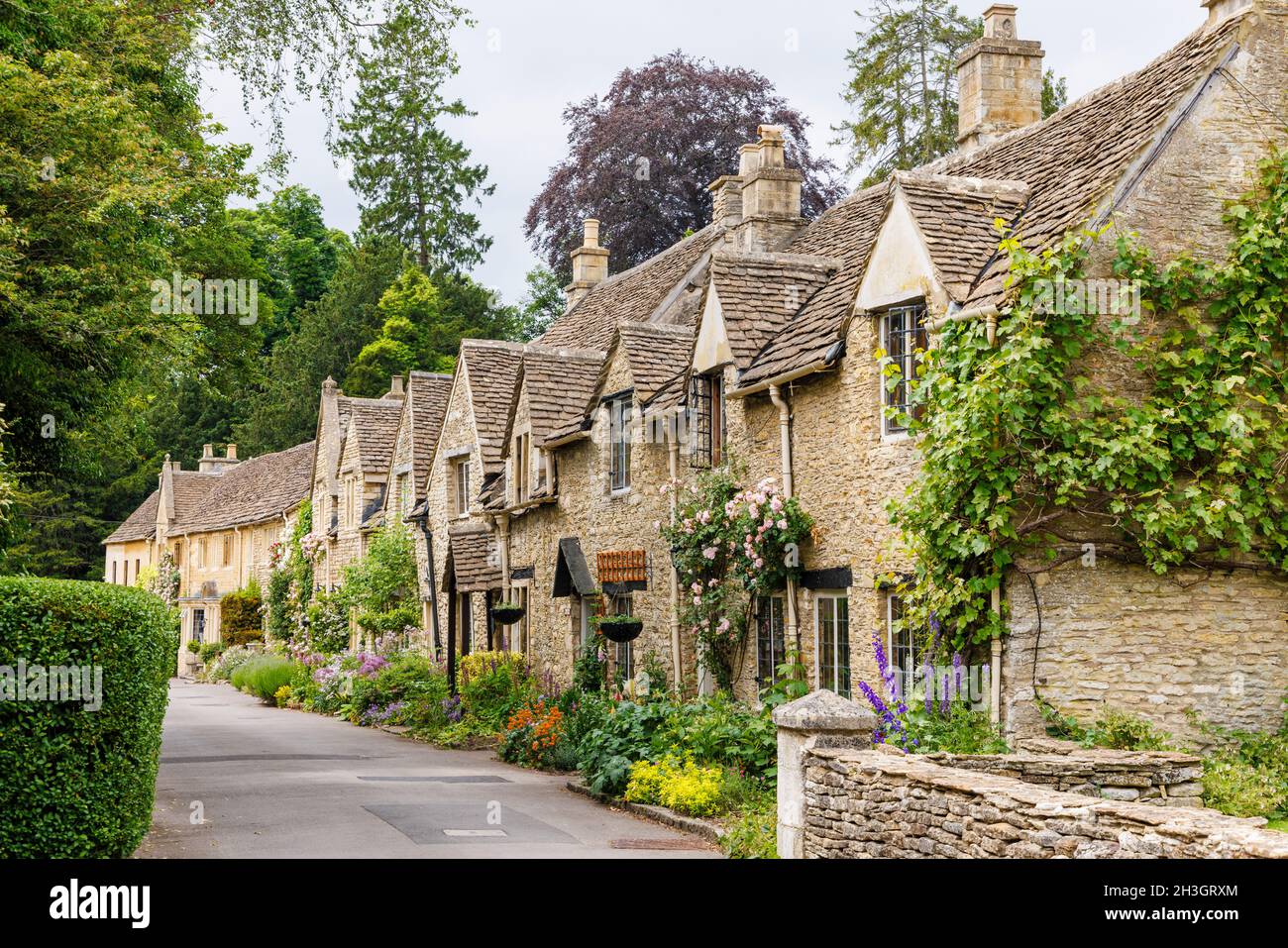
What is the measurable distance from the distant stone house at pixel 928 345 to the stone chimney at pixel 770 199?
42 mm

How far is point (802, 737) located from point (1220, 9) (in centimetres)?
1069

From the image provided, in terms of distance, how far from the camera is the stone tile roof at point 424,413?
34969mm

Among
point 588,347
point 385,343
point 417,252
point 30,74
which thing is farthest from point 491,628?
point 417,252

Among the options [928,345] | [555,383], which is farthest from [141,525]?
[928,345]

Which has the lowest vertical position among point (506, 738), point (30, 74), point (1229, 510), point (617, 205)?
point (506, 738)

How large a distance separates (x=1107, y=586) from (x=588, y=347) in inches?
687

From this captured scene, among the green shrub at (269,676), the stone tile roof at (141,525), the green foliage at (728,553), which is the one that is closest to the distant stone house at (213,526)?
the stone tile roof at (141,525)

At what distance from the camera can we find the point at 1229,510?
1297cm

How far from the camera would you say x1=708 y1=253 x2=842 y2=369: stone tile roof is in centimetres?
1892

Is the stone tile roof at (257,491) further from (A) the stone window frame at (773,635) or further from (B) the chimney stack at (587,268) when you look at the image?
(A) the stone window frame at (773,635)

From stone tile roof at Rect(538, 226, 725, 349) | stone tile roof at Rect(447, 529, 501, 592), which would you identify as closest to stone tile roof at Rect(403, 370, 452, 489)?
stone tile roof at Rect(538, 226, 725, 349)

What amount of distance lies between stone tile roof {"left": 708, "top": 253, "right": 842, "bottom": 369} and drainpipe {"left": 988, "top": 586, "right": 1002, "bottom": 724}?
6276 millimetres

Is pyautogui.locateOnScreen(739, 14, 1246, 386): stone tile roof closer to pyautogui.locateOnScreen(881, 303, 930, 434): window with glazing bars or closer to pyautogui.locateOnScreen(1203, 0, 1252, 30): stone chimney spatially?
pyautogui.locateOnScreen(1203, 0, 1252, 30): stone chimney
